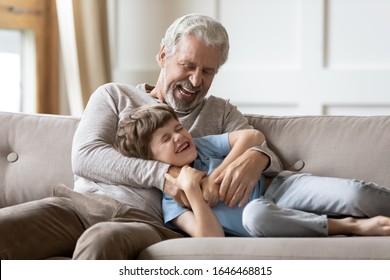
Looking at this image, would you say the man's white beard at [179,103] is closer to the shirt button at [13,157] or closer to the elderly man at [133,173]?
the elderly man at [133,173]

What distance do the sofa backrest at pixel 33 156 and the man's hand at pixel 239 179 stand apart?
1.83ft

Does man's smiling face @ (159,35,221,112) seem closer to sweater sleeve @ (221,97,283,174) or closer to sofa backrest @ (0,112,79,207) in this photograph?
sweater sleeve @ (221,97,283,174)

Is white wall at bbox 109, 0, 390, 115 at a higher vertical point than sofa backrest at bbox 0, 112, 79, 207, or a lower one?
higher

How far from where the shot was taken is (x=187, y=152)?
7.20 ft

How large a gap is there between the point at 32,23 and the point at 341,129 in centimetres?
202

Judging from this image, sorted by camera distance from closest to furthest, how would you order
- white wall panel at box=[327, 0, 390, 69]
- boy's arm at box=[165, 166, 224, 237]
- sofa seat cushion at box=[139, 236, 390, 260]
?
sofa seat cushion at box=[139, 236, 390, 260] < boy's arm at box=[165, 166, 224, 237] < white wall panel at box=[327, 0, 390, 69]

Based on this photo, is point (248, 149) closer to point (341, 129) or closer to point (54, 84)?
point (341, 129)

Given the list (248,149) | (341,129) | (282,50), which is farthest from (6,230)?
(282,50)

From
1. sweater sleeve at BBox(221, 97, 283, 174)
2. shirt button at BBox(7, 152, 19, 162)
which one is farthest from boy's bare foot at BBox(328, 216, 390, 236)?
shirt button at BBox(7, 152, 19, 162)

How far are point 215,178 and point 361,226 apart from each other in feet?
1.32

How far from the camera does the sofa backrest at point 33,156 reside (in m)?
2.48

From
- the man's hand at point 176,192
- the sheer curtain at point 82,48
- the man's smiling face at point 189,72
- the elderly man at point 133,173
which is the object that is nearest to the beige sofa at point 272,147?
the elderly man at point 133,173

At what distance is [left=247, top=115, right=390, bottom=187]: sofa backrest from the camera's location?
2.25 meters

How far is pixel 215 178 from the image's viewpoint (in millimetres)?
2150
